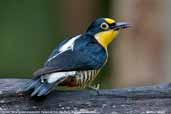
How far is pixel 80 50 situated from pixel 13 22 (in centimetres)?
769

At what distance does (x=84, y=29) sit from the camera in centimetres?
1246

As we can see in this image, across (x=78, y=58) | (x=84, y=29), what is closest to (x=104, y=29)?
(x=78, y=58)

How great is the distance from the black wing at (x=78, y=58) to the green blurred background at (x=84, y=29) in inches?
122

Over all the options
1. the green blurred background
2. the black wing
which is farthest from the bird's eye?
the green blurred background

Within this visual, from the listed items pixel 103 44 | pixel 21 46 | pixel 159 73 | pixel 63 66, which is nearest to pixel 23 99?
pixel 63 66

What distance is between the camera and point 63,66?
17.0 feet

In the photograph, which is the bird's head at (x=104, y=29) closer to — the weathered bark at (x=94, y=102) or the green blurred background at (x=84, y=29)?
the weathered bark at (x=94, y=102)

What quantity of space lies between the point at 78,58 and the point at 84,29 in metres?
7.15

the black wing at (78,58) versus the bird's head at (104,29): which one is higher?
the bird's head at (104,29)

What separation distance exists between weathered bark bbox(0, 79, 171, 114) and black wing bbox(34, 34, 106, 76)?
0.69ft

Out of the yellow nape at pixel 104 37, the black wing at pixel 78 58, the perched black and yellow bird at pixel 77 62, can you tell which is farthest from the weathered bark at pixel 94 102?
the yellow nape at pixel 104 37

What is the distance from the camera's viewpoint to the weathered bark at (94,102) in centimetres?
489

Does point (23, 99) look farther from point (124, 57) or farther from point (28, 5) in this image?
point (28, 5)

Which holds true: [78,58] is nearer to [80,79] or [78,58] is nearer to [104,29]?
[80,79]
